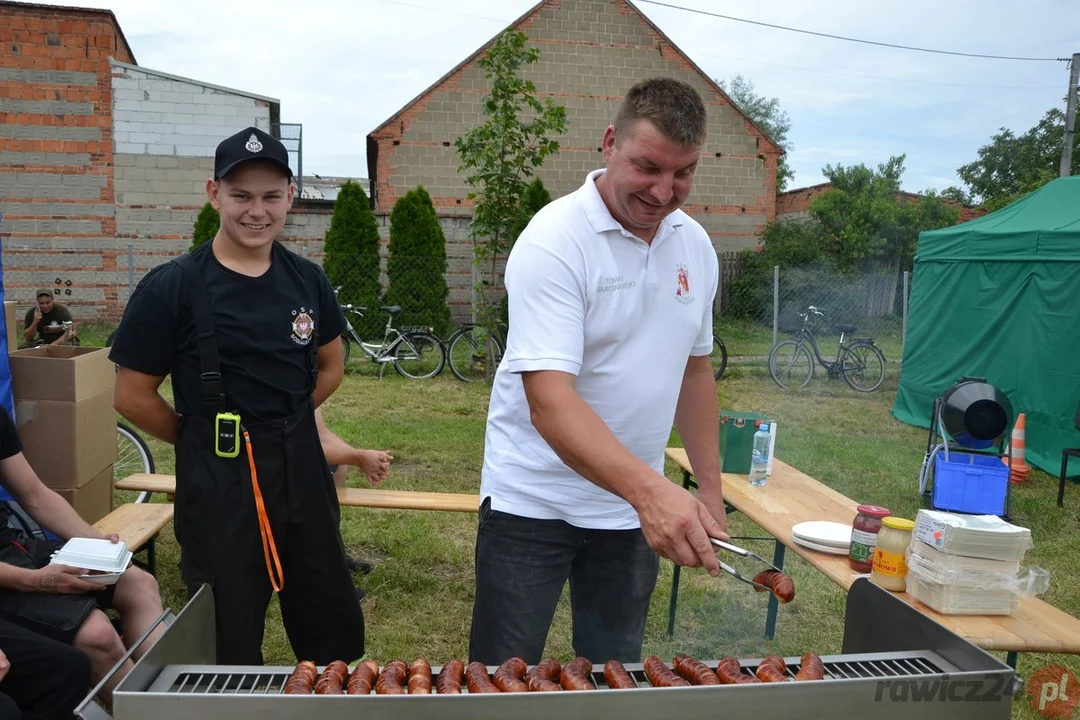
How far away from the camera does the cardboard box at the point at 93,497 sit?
4094 mm

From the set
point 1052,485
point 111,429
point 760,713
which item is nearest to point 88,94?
point 111,429

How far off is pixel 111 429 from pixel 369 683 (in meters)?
3.41

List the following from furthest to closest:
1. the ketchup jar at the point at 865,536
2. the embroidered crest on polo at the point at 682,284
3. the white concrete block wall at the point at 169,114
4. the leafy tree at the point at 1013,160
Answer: the leafy tree at the point at 1013,160, the white concrete block wall at the point at 169,114, the ketchup jar at the point at 865,536, the embroidered crest on polo at the point at 682,284

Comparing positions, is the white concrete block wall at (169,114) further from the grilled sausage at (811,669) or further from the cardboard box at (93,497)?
the grilled sausage at (811,669)

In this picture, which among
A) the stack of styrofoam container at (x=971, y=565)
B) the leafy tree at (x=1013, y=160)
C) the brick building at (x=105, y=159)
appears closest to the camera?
the stack of styrofoam container at (x=971, y=565)

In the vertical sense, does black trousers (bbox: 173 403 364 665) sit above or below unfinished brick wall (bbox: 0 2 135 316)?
below

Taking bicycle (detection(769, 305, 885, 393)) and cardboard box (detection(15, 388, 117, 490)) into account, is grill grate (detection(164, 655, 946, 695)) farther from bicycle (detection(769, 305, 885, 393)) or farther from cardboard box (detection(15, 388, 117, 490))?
bicycle (detection(769, 305, 885, 393))

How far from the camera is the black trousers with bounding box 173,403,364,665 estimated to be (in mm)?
2490

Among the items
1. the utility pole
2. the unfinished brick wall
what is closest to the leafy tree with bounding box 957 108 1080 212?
the utility pole

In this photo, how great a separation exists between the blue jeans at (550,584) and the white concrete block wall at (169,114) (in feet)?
48.6

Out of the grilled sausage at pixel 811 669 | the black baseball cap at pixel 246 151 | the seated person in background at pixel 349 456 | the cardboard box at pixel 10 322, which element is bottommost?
the grilled sausage at pixel 811 669

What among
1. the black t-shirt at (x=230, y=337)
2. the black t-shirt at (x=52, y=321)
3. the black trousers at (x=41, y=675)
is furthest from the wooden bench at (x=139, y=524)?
the black t-shirt at (x=52, y=321)

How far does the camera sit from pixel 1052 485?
743cm

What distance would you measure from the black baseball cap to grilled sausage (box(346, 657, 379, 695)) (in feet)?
4.89
